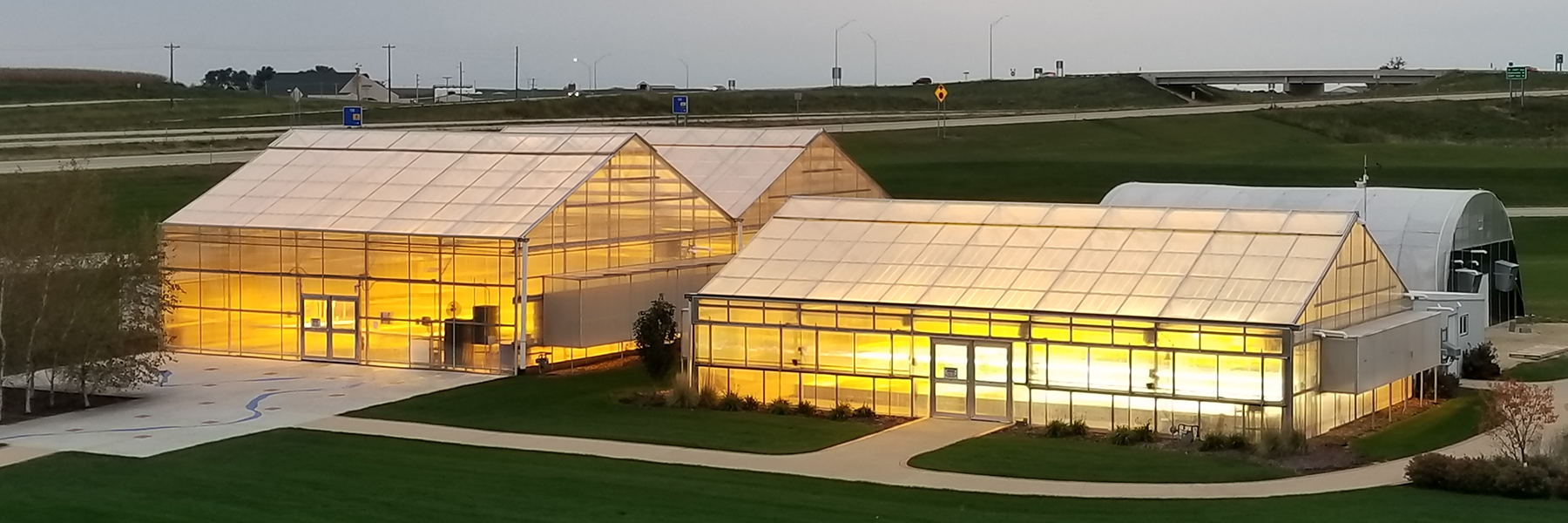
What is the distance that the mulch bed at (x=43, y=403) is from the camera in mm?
35000

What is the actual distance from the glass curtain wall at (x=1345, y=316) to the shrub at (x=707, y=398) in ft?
36.2

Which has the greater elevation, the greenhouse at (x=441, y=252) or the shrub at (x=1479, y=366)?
the greenhouse at (x=441, y=252)

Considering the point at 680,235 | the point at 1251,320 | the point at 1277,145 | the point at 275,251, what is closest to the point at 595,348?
the point at 680,235

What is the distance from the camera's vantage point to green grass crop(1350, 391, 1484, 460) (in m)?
31.3

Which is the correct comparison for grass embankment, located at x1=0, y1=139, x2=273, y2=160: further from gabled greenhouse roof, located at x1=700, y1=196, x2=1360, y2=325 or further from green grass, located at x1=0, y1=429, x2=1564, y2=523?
green grass, located at x1=0, y1=429, x2=1564, y2=523

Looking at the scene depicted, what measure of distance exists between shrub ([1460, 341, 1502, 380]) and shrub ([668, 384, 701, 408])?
16591 mm

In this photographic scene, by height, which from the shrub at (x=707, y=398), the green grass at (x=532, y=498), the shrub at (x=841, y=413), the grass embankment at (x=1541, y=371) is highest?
the grass embankment at (x=1541, y=371)

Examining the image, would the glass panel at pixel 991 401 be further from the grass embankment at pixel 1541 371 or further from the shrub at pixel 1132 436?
the grass embankment at pixel 1541 371

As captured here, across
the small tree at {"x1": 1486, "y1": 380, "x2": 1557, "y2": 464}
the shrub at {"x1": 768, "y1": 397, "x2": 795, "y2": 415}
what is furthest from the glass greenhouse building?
the small tree at {"x1": 1486, "y1": 380, "x2": 1557, "y2": 464}

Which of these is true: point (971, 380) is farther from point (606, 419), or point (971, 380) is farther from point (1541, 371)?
point (1541, 371)

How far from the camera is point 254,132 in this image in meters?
87.9

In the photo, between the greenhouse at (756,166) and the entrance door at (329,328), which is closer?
the entrance door at (329,328)

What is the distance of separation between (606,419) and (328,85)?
158884 millimetres

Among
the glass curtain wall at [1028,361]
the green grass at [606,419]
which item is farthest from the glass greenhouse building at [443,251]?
the glass curtain wall at [1028,361]
